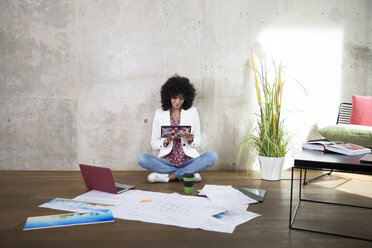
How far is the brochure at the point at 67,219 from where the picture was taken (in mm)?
1996

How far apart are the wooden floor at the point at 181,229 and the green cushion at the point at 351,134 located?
21.2 inches

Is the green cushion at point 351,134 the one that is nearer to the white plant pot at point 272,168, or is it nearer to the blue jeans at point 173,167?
the white plant pot at point 272,168

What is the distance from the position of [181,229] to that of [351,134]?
79.4 inches

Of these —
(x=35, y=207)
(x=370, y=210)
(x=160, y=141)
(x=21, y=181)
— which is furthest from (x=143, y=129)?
(x=370, y=210)

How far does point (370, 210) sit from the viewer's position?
236 cm

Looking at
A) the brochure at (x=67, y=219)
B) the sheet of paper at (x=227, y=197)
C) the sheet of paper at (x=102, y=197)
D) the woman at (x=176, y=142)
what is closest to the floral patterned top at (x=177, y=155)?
the woman at (x=176, y=142)

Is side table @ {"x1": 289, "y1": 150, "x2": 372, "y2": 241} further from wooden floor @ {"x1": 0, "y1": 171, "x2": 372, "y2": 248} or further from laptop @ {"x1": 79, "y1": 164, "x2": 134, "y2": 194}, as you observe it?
laptop @ {"x1": 79, "y1": 164, "x2": 134, "y2": 194}

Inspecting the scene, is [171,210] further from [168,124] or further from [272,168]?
[272,168]

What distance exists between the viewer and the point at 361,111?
338 cm

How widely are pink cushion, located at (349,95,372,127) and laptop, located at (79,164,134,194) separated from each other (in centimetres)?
244

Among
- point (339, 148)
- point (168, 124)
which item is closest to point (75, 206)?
point (168, 124)

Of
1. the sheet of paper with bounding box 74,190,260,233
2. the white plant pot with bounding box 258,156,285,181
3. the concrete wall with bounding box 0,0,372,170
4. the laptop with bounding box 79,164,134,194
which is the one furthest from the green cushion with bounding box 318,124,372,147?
the laptop with bounding box 79,164,134,194

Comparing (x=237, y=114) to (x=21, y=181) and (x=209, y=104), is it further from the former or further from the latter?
(x=21, y=181)

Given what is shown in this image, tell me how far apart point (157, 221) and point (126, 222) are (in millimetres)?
198
